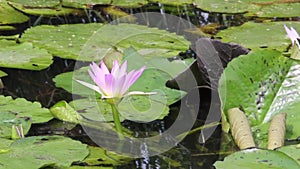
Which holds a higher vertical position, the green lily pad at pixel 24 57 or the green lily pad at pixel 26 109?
the green lily pad at pixel 24 57

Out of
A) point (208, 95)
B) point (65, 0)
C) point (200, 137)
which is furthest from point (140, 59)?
point (65, 0)

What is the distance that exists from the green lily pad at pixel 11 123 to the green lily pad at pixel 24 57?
35cm

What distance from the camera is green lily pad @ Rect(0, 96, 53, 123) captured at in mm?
1386

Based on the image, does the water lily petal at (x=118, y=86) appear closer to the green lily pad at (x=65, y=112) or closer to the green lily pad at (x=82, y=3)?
A: the green lily pad at (x=65, y=112)

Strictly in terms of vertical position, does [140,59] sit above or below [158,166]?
above

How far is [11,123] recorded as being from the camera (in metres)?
1.34

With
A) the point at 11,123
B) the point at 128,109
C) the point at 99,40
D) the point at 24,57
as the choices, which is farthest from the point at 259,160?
the point at 99,40

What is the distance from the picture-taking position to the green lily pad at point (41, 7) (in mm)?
2334

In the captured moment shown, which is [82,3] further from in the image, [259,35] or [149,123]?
[149,123]

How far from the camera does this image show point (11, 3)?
93.0 inches

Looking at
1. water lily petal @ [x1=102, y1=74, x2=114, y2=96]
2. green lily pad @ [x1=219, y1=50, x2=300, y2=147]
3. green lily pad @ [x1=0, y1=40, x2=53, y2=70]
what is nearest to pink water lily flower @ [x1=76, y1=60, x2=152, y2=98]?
water lily petal @ [x1=102, y1=74, x2=114, y2=96]

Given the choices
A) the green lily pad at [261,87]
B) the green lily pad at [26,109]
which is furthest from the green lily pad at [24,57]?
the green lily pad at [261,87]

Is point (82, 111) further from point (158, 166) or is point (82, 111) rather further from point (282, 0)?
point (282, 0)

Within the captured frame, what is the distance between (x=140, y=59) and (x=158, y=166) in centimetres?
55
